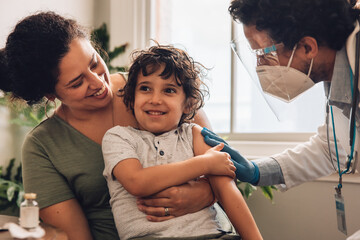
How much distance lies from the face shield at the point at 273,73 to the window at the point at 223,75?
92cm

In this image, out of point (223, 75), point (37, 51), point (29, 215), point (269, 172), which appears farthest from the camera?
point (223, 75)

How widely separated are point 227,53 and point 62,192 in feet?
5.31

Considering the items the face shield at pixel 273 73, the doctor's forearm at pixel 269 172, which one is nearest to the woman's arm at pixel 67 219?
the doctor's forearm at pixel 269 172

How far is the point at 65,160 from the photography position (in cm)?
147

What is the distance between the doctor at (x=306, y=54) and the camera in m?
1.27

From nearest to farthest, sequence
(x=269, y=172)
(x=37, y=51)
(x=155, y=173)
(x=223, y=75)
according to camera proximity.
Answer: (x=155, y=173) → (x=37, y=51) → (x=269, y=172) → (x=223, y=75)

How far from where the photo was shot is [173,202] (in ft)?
4.18

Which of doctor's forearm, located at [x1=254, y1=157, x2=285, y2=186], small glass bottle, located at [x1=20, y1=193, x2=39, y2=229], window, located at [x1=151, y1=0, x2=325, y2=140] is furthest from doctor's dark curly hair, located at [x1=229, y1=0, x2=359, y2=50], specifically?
window, located at [x1=151, y1=0, x2=325, y2=140]

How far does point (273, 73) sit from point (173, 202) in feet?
1.92

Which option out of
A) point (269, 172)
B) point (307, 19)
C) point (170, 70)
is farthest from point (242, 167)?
point (307, 19)

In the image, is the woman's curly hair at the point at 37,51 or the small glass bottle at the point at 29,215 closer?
the small glass bottle at the point at 29,215

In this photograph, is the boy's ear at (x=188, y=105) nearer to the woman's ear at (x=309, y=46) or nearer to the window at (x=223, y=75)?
the woman's ear at (x=309, y=46)

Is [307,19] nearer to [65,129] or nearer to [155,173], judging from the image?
[155,173]

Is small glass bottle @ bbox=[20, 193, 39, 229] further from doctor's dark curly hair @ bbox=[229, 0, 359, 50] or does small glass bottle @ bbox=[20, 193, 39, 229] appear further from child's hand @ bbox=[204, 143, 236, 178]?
doctor's dark curly hair @ bbox=[229, 0, 359, 50]
